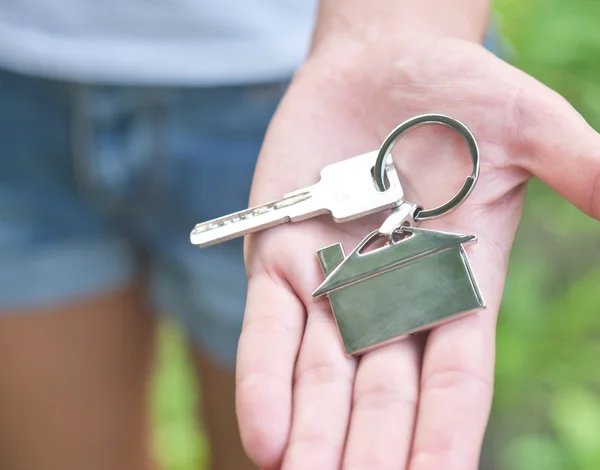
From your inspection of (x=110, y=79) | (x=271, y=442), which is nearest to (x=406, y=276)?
(x=271, y=442)

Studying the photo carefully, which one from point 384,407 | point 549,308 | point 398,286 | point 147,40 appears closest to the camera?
point 384,407

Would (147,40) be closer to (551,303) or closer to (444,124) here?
(444,124)

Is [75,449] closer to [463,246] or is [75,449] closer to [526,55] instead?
[463,246]

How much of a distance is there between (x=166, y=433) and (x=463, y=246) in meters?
1.69

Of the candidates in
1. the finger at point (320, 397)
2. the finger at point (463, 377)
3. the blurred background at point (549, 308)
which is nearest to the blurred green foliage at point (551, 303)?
the blurred background at point (549, 308)

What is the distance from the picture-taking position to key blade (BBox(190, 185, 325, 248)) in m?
0.94

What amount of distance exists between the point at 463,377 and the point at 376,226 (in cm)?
28

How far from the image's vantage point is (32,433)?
1.50 metres

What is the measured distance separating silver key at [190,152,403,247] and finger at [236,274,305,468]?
0.09 meters

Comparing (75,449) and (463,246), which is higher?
(463,246)

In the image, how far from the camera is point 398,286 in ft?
2.87

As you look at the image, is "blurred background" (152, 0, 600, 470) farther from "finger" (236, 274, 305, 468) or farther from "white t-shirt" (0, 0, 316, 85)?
"finger" (236, 274, 305, 468)

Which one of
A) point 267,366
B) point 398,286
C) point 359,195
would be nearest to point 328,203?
point 359,195

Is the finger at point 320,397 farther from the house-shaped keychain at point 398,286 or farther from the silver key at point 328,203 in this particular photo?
the silver key at point 328,203
